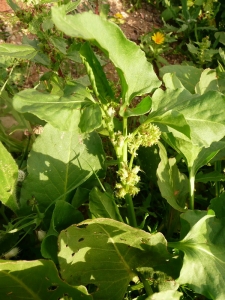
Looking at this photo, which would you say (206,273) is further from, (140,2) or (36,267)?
(140,2)

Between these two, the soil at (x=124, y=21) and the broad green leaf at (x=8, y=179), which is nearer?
the broad green leaf at (x=8, y=179)

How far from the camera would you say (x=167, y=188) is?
1.41m

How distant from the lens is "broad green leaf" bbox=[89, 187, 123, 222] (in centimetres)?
126

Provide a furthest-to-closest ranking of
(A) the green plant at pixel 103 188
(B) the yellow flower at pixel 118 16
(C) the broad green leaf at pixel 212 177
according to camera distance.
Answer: (B) the yellow flower at pixel 118 16 < (C) the broad green leaf at pixel 212 177 < (A) the green plant at pixel 103 188

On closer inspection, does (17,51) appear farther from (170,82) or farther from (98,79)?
(170,82)

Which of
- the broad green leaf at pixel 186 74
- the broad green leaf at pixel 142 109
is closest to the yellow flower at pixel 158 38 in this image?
the broad green leaf at pixel 186 74

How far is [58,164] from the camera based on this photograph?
4.66ft

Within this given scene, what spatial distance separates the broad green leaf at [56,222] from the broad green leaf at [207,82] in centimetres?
84

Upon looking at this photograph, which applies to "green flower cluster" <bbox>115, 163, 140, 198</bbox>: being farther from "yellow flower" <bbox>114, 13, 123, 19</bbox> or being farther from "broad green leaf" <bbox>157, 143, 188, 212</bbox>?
"yellow flower" <bbox>114, 13, 123, 19</bbox>

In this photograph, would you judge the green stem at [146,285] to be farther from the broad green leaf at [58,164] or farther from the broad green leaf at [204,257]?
the broad green leaf at [58,164]

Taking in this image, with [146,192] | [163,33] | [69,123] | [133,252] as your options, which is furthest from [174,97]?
[163,33]

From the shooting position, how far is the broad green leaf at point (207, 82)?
179 cm

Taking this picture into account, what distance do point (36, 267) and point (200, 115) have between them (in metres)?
0.64

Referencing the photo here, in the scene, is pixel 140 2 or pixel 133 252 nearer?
pixel 133 252
